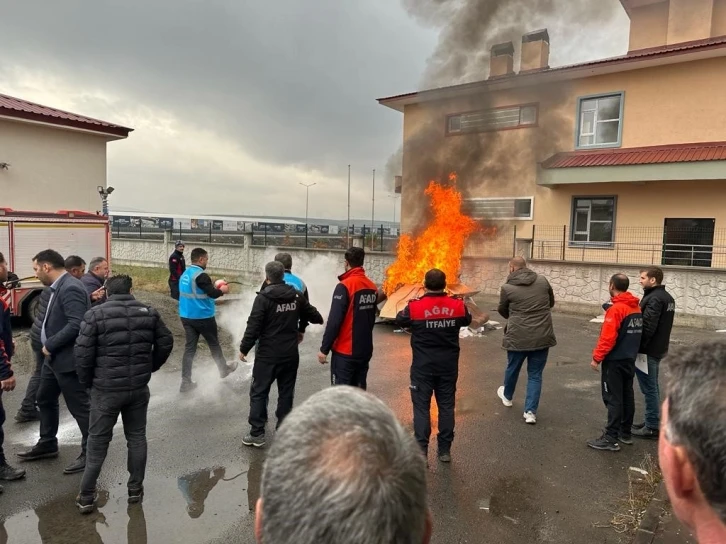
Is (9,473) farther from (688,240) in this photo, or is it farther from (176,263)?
(688,240)

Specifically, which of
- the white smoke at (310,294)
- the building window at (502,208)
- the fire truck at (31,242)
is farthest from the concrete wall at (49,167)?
the building window at (502,208)

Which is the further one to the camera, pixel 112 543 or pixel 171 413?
pixel 171 413

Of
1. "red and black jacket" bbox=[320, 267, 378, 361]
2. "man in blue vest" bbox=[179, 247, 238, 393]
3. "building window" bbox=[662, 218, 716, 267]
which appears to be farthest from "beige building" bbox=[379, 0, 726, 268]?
"red and black jacket" bbox=[320, 267, 378, 361]

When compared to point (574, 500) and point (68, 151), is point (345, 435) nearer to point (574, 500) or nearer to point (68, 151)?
point (574, 500)

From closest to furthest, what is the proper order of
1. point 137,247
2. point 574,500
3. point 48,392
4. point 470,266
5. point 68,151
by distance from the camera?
point 574,500 < point 48,392 < point 68,151 < point 470,266 < point 137,247

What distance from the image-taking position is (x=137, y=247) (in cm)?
2347

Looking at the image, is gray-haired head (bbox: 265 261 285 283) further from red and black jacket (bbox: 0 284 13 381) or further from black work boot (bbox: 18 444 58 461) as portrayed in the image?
black work boot (bbox: 18 444 58 461)

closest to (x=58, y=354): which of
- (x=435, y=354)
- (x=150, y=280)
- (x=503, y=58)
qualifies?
(x=435, y=354)

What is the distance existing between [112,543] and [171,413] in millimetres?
2503

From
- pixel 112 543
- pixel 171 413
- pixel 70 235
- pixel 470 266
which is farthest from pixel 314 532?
pixel 470 266

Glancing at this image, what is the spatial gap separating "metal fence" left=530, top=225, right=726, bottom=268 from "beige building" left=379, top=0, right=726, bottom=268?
36 mm

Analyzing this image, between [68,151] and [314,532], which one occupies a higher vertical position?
[68,151]

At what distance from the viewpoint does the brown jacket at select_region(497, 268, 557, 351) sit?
222 inches

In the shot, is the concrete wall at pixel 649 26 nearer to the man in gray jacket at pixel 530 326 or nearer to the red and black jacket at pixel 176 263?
the man in gray jacket at pixel 530 326
